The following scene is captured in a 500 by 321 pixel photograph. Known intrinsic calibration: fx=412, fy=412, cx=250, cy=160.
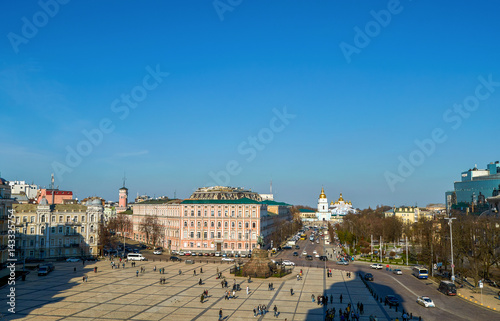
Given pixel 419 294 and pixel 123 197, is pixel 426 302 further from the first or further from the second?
pixel 123 197

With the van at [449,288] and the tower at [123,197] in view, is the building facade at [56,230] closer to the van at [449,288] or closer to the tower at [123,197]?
the van at [449,288]

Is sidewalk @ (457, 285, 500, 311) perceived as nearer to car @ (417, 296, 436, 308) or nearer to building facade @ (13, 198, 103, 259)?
car @ (417, 296, 436, 308)

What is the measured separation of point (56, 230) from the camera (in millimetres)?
81875

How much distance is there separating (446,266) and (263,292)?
3289cm

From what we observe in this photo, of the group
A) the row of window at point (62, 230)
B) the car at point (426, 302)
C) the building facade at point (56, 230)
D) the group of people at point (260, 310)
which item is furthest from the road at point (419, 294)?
the row of window at point (62, 230)

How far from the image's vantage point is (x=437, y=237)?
7331 cm

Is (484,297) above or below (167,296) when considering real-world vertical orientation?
below

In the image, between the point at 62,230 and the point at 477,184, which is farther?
the point at 477,184

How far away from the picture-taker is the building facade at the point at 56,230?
7812cm

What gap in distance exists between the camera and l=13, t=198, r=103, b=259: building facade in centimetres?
7812

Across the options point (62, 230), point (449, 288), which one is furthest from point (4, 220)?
point (449, 288)

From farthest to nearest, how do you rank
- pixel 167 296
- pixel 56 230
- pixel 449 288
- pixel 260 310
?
pixel 56 230
pixel 449 288
pixel 167 296
pixel 260 310

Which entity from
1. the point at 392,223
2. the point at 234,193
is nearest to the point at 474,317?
the point at 234,193

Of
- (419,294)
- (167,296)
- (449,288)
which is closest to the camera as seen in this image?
(167,296)
